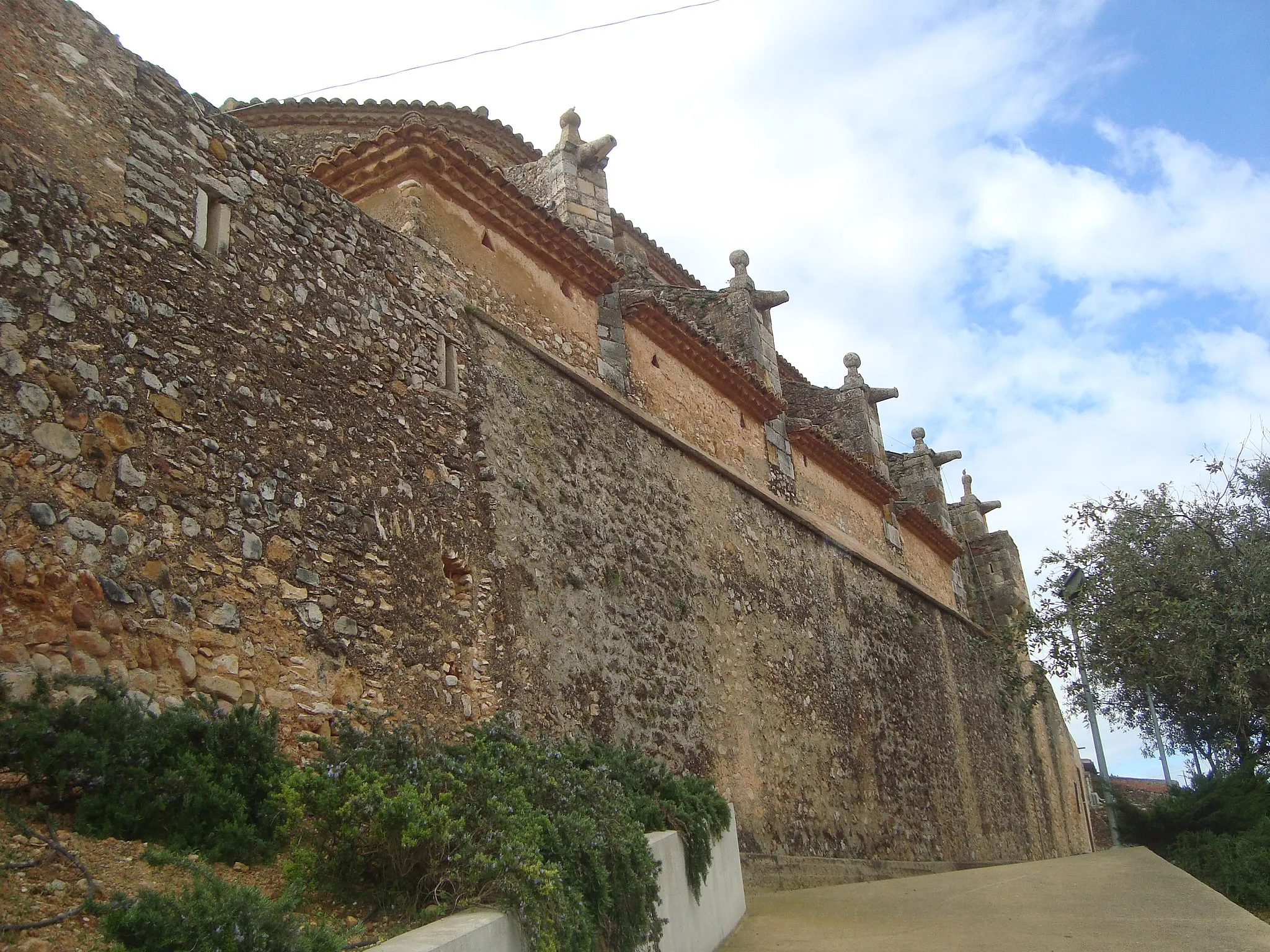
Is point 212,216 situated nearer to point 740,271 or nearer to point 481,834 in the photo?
point 481,834

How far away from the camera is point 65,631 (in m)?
5.28

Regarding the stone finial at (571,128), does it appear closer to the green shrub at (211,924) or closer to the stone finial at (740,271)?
the stone finial at (740,271)

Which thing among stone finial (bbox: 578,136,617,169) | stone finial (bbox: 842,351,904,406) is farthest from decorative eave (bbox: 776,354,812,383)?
stone finial (bbox: 578,136,617,169)

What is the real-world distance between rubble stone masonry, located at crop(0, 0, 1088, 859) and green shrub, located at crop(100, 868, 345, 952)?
192cm

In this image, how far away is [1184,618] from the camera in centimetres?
1230

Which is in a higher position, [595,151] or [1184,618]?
[595,151]

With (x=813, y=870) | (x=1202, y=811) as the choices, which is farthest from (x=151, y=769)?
(x=1202, y=811)

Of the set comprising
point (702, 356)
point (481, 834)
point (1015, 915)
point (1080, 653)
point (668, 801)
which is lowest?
point (1015, 915)

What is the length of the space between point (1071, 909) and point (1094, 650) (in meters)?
6.59

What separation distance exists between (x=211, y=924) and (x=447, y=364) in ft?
18.4

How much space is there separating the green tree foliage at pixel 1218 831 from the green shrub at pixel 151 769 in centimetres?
802

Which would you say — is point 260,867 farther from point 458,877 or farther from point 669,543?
point 669,543

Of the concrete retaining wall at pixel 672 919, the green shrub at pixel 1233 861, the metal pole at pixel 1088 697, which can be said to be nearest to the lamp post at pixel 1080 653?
the metal pole at pixel 1088 697

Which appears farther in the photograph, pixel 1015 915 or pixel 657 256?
pixel 657 256
